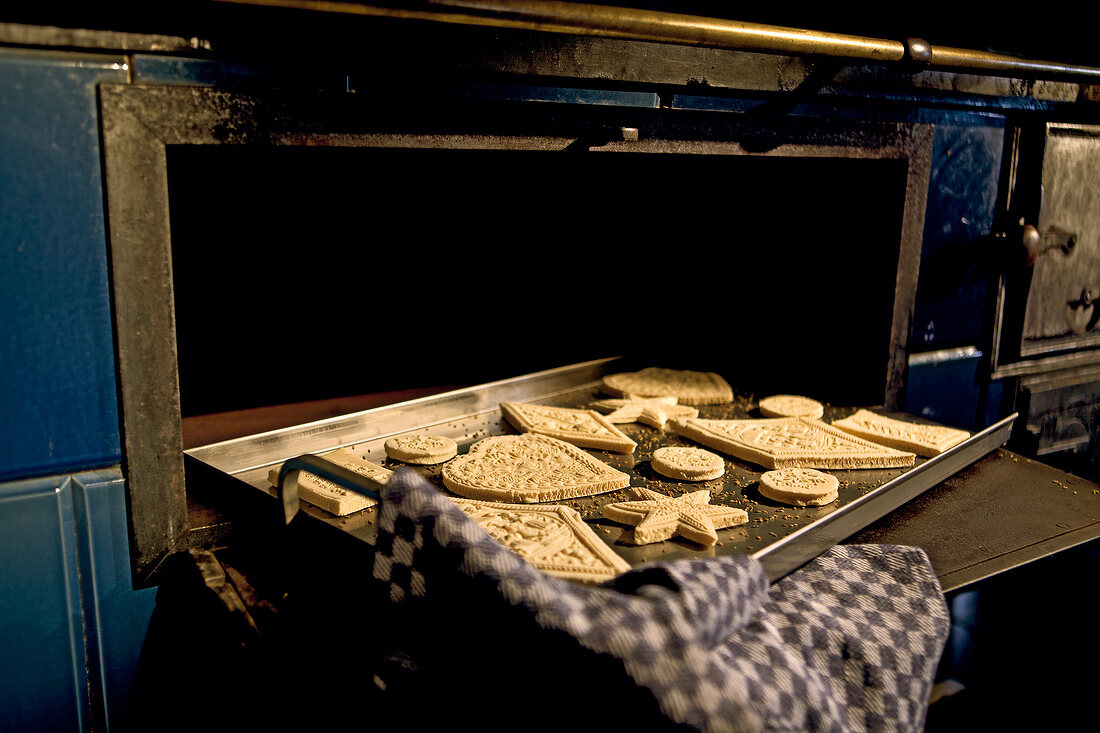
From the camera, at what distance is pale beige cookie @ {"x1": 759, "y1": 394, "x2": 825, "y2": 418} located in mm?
2010

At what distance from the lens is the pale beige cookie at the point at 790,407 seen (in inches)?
79.1

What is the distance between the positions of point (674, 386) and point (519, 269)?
Answer: 0.93 m

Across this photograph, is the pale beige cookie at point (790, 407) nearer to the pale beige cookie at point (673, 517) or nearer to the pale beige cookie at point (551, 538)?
the pale beige cookie at point (673, 517)

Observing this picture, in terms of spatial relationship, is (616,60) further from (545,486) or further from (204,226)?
(204,226)

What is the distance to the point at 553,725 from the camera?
876mm

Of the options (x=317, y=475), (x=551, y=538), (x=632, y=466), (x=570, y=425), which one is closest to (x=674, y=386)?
(x=570, y=425)

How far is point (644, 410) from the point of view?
A: 197 centimetres

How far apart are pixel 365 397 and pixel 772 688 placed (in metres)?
1.57

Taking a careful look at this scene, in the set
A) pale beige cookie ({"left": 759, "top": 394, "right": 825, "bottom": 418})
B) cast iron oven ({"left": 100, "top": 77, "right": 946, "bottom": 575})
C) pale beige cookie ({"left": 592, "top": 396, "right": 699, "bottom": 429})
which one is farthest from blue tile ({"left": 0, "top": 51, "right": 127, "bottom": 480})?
pale beige cookie ({"left": 759, "top": 394, "right": 825, "bottom": 418})

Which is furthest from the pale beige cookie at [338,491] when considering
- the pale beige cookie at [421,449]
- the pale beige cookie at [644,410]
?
the pale beige cookie at [644,410]

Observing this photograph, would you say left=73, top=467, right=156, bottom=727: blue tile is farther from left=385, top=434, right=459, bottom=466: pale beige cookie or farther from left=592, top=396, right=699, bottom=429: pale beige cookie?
left=592, top=396, right=699, bottom=429: pale beige cookie

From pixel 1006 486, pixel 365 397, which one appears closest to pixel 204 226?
pixel 365 397

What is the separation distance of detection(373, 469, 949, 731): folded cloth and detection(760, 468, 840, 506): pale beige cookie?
0.25 metres

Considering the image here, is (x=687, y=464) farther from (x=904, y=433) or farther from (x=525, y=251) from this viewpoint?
(x=525, y=251)
